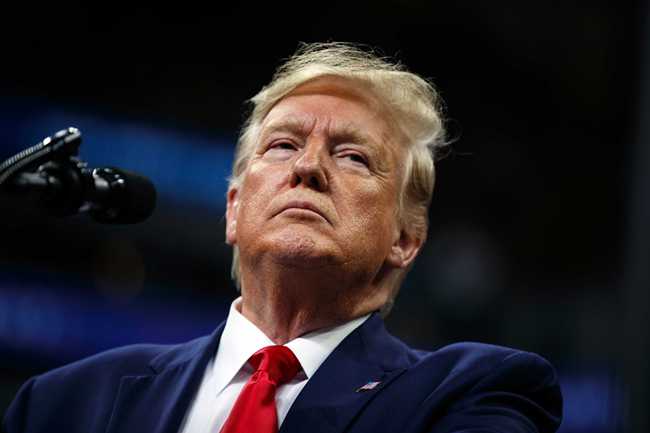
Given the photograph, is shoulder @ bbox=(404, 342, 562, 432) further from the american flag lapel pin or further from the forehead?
the forehead

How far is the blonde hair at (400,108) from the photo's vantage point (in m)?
2.29

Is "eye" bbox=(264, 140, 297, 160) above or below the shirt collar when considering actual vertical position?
above

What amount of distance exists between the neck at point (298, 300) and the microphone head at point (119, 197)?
20.3 inches

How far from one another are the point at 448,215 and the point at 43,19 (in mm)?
2010

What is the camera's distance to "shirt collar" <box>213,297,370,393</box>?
6.61ft

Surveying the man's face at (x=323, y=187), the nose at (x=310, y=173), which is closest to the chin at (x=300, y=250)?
the man's face at (x=323, y=187)

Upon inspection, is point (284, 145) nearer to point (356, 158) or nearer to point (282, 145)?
point (282, 145)

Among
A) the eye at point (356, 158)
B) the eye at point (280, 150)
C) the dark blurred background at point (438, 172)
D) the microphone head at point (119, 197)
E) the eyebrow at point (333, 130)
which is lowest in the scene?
the dark blurred background at point (438, 172)

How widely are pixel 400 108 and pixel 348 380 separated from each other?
69 centimetres

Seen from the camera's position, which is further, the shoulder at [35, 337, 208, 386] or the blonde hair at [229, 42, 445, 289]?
the blonde hair at [229, 42, 445, 289]

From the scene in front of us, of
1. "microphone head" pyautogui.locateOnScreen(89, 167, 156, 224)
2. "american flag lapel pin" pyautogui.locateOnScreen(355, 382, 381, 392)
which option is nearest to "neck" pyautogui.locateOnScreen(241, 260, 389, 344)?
"american flag lapel pin" pyautogui.locateOnScreen(355, 382, 381, 392)

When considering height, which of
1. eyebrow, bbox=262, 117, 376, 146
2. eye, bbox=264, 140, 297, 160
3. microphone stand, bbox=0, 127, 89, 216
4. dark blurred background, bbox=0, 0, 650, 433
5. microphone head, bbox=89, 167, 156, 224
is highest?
microphone stand, bbox=0, 127, 89, 216

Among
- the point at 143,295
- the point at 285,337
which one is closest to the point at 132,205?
the point at 285,337

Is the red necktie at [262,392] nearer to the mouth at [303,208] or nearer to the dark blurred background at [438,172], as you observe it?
the mouth at [303,208]
